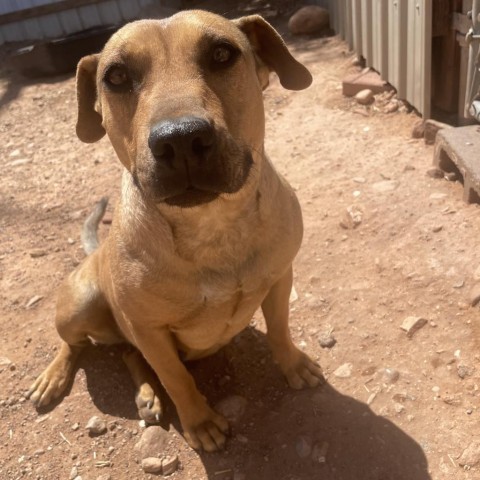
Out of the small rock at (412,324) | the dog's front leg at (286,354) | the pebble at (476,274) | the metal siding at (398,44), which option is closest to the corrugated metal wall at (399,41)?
the metal siding at (398,44)

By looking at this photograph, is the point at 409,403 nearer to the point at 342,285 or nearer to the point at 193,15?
the point at 342,285

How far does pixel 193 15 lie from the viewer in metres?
2.48

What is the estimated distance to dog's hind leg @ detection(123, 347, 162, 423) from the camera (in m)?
3.17

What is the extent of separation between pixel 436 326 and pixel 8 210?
381cm

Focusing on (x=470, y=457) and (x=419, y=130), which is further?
(x=419, y=130)

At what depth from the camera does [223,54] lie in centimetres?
243

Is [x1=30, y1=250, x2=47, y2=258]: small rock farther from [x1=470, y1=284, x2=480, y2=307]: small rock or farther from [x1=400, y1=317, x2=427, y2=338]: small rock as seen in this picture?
[x1=470, y1=284, x2=480, y2=307]: small rock

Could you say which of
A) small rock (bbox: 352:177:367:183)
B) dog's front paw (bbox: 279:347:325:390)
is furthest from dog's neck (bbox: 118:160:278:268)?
small rock (bbox: 352:177:367:183)

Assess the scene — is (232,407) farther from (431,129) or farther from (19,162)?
(19,162)

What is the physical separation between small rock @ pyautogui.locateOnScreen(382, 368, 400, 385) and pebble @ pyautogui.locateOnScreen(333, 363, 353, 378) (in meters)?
0.18

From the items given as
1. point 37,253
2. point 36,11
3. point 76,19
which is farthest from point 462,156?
point 36,11

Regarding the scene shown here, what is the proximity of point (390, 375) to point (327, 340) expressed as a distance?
1.42 ft

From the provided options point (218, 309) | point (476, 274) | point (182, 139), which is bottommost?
point (476, 274)

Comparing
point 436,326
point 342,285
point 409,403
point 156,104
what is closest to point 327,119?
point 342,285
